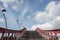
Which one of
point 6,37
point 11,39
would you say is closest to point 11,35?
point 11,39

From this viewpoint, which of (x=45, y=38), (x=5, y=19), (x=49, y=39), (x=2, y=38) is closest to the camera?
(x=5, y=19)

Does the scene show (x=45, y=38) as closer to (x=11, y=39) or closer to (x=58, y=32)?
(x=58, y=32)

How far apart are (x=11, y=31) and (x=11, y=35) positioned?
0.45 m

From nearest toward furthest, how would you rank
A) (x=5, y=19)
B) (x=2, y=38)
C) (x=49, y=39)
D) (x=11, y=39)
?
(x=5, y=19)
(x=2, y=38)
(x=11, y=39)
(x=49, y=39)

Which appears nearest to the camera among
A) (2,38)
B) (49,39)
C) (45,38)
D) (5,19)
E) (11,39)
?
(5,19)

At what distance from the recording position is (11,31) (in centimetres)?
1920

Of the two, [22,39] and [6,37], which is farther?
[22,39]

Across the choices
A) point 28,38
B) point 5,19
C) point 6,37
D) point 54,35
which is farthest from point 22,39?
point 5,19

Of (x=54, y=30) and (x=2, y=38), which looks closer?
(x=2, y=38)

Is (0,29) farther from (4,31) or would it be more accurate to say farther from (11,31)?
(11,31)

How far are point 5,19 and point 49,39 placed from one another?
6.64 meters

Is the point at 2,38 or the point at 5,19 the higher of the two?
the point at 5,19

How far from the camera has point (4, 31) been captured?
16.8 m

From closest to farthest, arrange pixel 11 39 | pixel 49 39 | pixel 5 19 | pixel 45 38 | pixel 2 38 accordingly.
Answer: pixel 5 19 < pixel 2 38 < pixel 11 39 < pixel 49 39 < pixel 45 38
